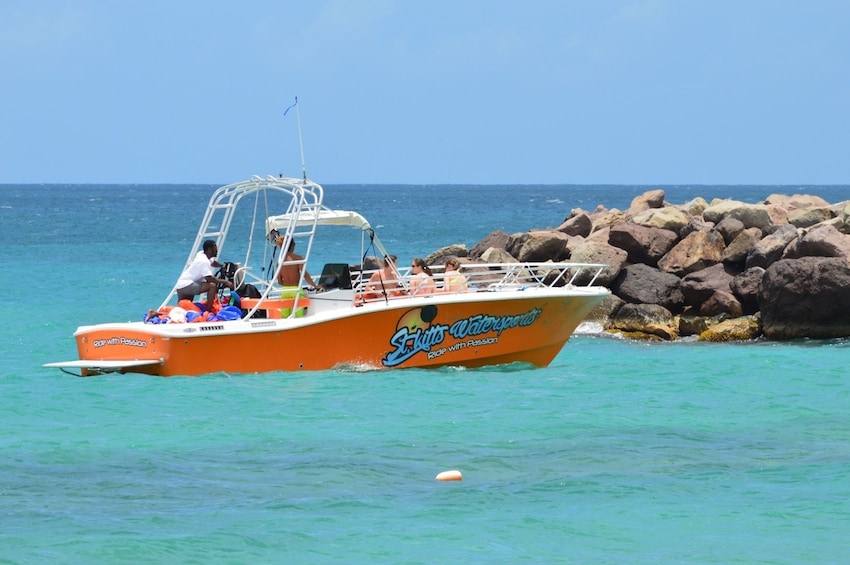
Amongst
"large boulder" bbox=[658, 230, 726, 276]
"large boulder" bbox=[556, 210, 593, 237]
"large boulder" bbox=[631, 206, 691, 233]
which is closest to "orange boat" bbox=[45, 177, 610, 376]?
"large boulder" bbox=[658, 230, 726, 276]

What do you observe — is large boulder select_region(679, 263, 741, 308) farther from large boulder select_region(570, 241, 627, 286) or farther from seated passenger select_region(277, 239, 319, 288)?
seated passenger select_region(277, 239, 319, 288)

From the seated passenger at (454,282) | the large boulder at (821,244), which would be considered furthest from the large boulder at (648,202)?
the seated passenger at (454,282)

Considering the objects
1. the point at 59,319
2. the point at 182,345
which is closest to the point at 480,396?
the point at 182,345

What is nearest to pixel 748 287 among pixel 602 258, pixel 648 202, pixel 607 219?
pixel 602 258

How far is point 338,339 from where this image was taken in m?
16.8

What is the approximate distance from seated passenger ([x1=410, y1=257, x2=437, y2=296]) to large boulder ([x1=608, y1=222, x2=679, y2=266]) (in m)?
7.40

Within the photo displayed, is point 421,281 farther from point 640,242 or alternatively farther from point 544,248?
point 544,248

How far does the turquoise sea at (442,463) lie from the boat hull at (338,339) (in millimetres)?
261

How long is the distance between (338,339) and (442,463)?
4648 mm

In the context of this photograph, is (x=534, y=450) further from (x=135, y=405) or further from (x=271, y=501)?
(x=135, y=405)

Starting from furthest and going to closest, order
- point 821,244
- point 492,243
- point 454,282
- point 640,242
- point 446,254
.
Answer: point 492,243 → point 446,254 → point 640,242 → point 821,244 → point 454,282

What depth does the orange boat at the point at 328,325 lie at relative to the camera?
54.5ft

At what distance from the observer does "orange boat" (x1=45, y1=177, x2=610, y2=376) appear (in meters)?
16.6

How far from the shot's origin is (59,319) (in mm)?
26500
